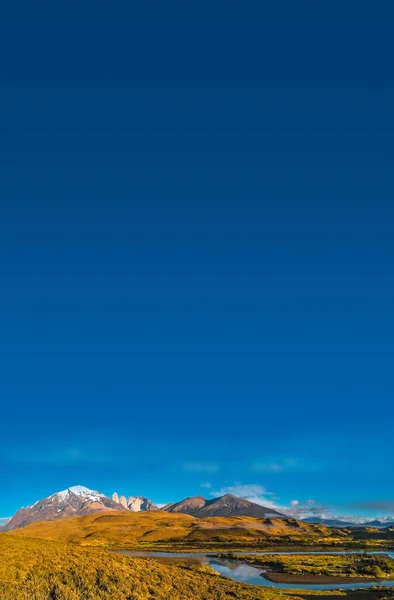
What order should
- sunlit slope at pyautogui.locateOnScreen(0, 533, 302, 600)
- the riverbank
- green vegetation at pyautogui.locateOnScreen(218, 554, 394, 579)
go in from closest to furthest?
sunlit slope at pyautogui.locateOnScreen(0, 533, 302, 600) < the riverbank < green vegetation at pyautogui.locateOnScreen(218, 554, 394, 579)

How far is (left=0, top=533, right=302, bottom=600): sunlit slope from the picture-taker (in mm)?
44438

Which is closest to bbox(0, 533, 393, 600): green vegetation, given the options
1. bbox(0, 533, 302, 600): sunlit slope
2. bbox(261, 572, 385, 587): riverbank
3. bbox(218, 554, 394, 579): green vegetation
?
bbox(0, 533, 302, 600): sunlit slope

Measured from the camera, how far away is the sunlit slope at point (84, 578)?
4444cm

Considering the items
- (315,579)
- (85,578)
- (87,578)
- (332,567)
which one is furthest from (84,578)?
(332,567)

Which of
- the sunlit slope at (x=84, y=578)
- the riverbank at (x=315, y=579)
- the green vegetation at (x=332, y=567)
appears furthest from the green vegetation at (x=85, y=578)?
the green vegetation at (x=332, y=567)

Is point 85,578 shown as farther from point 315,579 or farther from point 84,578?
point 315,579

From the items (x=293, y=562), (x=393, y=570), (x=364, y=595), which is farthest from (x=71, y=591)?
(x=293, y=562)

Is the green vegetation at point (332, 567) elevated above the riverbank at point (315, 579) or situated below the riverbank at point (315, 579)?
below

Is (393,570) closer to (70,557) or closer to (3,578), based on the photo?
(70,557)

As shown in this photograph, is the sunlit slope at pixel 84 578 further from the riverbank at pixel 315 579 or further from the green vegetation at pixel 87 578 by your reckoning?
the riverbank at pixel 315 579

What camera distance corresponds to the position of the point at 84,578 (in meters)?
49.3

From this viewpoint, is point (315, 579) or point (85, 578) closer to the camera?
point (85, 578)

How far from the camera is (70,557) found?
53594mm

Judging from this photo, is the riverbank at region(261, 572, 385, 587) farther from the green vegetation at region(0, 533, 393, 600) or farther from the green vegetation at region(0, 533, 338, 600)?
the green vegetation at region(0, 533, 338, 600)
